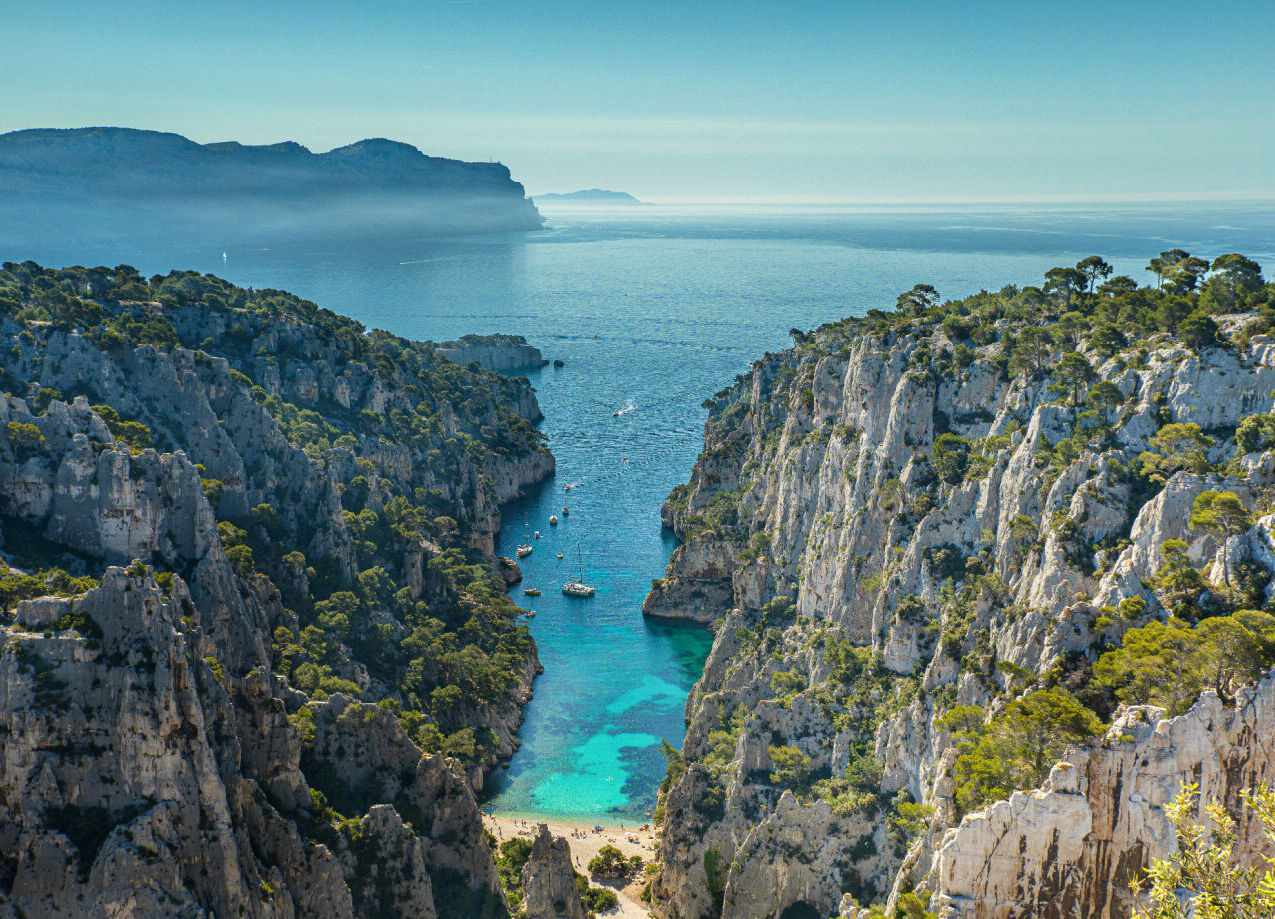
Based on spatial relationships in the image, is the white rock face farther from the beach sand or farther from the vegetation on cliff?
the vegetation on cliff

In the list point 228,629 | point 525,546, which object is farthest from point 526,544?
point 228,629

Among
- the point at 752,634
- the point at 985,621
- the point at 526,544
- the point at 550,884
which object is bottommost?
the point at 550,884

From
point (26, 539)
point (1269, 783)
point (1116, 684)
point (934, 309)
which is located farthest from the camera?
Result: point (934, 309)

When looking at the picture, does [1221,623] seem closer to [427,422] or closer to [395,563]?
[395,563]

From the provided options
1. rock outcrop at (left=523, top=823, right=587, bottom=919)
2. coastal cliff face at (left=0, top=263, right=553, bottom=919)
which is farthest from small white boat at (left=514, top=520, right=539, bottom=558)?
rock outcrop at (left=523, top=823, right=587, bottom=919)

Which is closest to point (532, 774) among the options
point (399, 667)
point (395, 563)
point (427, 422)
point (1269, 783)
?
point (399, 667)

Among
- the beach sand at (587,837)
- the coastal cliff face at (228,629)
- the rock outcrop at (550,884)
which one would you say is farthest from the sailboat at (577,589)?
the rock outcrop at (550,884)

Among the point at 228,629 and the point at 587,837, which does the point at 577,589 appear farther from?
the point at 228,629
